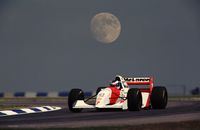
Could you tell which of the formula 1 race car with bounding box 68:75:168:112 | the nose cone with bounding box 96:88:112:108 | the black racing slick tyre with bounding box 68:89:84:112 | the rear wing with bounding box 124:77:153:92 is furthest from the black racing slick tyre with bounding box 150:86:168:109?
the black racing slick tyre with bounding box 68:89:84:112

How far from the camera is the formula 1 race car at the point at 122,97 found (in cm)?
2459

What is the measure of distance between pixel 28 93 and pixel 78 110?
3891 cm

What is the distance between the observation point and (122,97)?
25.9m

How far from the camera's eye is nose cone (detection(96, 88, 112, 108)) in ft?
82.5


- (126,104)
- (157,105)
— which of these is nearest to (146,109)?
(157,105)

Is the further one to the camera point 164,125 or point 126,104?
point 126,104

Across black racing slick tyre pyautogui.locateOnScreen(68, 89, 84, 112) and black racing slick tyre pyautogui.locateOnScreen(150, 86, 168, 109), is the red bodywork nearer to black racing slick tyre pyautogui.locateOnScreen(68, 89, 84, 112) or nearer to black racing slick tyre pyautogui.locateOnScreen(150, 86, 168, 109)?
black racing slick tyre pyautogui.locateOnScreen(150, 86, 168, 109)

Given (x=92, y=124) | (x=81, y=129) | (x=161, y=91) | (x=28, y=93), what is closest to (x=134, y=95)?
(x=161, y=91)

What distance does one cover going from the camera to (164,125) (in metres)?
17.2

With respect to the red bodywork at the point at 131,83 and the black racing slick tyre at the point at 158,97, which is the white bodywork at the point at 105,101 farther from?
the black racing slick tyre at the point at 158,97

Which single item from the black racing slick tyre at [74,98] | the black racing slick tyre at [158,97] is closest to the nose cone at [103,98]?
the black racing slick tyre at [74,98]

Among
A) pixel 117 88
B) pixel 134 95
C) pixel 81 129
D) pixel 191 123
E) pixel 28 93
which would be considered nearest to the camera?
pixel 81 129

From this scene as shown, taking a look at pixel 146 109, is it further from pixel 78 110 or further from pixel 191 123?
pixel 191 123

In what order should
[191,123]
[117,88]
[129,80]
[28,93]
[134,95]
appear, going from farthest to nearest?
[28,93], [129,80], [117,88], [134,95], [191,123]
